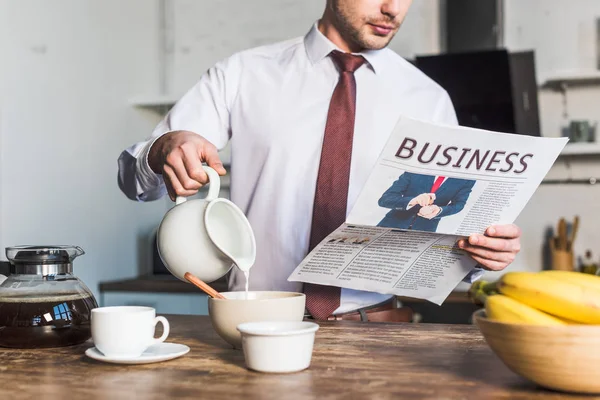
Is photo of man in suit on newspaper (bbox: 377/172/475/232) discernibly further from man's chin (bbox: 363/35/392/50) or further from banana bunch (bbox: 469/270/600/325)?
man's chin (bbox: 363/35/392/50)

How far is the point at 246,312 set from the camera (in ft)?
3.10

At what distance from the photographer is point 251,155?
1.72 m

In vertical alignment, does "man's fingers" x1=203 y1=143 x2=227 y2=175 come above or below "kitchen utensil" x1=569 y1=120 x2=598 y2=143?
below

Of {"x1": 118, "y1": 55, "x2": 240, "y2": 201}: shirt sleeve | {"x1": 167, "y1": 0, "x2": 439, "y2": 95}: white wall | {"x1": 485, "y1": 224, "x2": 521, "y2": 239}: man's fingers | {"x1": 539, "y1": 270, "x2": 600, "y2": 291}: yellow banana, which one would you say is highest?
{"x1": 167, "y1": 0, "x2": 439, "y2": 95}: white wall

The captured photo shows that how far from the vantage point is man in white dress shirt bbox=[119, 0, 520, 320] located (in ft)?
5.21

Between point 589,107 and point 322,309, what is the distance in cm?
207

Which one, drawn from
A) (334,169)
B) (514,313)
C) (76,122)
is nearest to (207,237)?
(514,313)

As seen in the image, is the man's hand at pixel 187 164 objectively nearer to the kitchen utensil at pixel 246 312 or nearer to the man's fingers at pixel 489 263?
the kitchen utensil at pixel 246 312

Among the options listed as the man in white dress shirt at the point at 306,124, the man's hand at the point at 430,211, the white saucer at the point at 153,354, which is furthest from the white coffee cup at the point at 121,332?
the man in white dress shirt at the point at 306,124

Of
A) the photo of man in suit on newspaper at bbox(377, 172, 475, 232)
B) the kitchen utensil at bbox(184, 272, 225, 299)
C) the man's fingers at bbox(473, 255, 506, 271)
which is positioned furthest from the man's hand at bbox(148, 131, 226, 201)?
the man's fingers at bbox(473, 255, 506, 271)

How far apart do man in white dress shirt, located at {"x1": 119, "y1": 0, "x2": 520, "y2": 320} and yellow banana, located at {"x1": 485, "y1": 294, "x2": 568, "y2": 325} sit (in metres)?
0.74

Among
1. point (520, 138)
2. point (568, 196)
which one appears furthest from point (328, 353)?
point (568, 196)

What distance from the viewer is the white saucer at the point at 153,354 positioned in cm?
89

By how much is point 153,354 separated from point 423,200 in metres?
0.48
